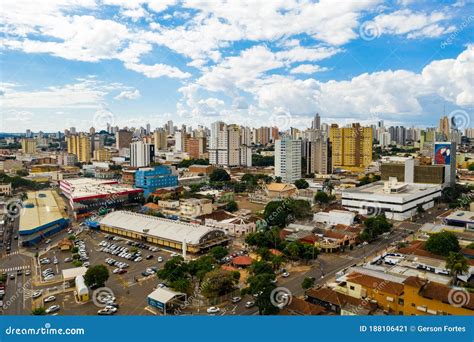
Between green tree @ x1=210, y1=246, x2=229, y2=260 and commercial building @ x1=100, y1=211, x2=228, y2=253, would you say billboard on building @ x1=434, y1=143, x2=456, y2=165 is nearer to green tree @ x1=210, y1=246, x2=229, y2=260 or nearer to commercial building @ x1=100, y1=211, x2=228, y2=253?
commercial building @ x1=100, y1=211, x2=228, y2=253

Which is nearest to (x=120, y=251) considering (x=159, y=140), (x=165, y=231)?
(x=165, y=231)

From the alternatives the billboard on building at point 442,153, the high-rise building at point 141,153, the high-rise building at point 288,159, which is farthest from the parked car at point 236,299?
the high-rise building at point 141,153

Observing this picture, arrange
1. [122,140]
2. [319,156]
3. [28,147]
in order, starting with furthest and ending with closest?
1. [122,140]
2. [28,147]
3. [319,156]

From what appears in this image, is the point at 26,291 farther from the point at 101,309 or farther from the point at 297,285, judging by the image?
the point at 297,285

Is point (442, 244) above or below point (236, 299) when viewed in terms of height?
above

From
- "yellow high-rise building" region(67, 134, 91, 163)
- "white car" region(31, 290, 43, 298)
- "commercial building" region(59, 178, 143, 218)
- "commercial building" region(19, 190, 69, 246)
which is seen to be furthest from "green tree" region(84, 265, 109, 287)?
"yellow high-rise building" region(67, 134, 91, 163)

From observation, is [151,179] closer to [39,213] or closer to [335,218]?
[39,213]
